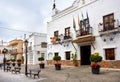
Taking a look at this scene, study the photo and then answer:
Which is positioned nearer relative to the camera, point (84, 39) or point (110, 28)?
point (110, 28)

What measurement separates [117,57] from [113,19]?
12.3 feet

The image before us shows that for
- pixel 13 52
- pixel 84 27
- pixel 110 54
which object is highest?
pixel 84 27

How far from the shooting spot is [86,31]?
21.4m

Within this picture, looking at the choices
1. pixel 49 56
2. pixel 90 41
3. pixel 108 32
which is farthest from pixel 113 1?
pixel 49 56

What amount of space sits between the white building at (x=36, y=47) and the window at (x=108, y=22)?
21.8 meters

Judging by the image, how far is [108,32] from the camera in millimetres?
18562

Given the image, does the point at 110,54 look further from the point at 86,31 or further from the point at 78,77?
the point at 78,77

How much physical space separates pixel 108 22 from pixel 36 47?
883 inches

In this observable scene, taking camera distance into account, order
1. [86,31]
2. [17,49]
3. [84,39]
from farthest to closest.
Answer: [17,49] < [86,31] < [84,39]

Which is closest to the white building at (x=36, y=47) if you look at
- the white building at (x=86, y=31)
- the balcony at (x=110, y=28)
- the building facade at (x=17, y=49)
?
the white building at (x=86, y=31)

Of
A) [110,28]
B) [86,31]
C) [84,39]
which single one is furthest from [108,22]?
[84,39]

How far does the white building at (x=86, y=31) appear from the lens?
1858cm

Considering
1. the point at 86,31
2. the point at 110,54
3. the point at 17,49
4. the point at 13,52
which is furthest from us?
the point at 13,52

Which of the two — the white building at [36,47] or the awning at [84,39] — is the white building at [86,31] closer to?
the awning at [84,39]
